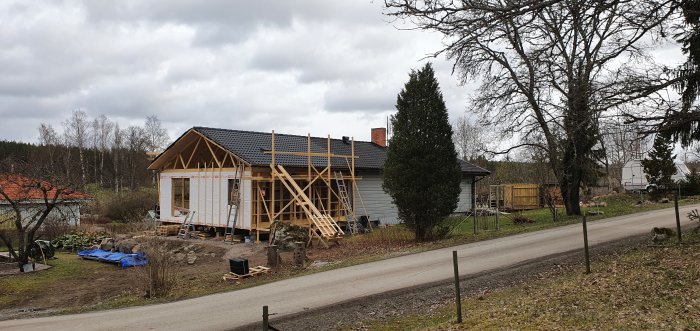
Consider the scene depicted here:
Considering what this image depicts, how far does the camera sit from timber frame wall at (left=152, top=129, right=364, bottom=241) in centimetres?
2277

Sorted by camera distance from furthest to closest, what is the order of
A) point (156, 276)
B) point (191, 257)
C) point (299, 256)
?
1. point (191, 257)
2. point (299, 256)
3. point (156, 276)

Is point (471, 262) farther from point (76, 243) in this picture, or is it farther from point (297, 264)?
point (76, 243)

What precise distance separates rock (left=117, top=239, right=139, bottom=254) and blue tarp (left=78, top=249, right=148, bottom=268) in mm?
640

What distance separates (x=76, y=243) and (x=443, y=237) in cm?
1716

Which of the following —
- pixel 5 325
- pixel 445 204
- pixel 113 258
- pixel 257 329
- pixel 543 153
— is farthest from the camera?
pixel 543 153

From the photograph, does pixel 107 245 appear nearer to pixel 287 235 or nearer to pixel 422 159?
pixel 287 235

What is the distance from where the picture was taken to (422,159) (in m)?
18.1

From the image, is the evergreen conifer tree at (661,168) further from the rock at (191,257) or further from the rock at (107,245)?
the rock at (107,245)

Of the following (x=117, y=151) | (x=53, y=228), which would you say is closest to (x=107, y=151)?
(x=117, y=151)

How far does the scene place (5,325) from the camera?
10273 millimetres

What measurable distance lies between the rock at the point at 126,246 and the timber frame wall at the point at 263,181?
3.89 metres

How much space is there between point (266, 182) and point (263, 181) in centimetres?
A: 77

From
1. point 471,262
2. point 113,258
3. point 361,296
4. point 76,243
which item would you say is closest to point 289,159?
point 113,258

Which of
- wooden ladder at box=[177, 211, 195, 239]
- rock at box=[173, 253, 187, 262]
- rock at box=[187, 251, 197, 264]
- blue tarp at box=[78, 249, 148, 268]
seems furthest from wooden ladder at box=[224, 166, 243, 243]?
blue tarp at box=[78, 249, 148, 268]
